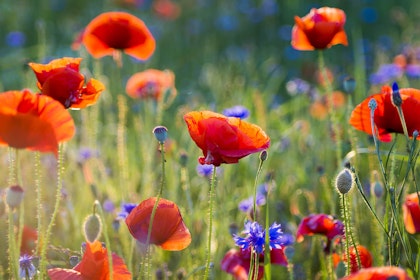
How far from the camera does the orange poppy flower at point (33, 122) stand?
1.18 meters

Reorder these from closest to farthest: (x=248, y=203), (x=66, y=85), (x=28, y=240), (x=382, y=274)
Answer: (x=382, y=274) < (x=66, y=85) < (x=28, y=240) < (x=248, y=203)

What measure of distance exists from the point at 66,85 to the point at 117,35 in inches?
27.1

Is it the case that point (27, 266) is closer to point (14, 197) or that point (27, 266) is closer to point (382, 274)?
point (14, 197)

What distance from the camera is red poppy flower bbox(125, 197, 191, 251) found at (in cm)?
134

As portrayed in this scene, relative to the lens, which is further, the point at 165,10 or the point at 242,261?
the point at 165,10

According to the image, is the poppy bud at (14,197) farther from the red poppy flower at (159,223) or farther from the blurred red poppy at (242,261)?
the blurred red poppy at (242,261)

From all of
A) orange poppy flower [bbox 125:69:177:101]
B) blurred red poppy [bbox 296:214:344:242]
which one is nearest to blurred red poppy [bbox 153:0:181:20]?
orange poppy flower [bbox 125:69:177:101]

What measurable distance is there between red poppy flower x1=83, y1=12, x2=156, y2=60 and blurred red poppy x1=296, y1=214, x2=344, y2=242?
742 millimetres

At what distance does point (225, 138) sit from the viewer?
4.33 ft

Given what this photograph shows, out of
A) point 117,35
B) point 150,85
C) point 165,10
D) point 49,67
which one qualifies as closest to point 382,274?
point 49,67

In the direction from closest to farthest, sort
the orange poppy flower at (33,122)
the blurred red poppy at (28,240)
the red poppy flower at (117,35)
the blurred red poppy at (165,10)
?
the orange poppy flower at (33,122)
the blurred red poppy at (28,240)
the red poppy flower at (117,35)
the blurred red poppy at (165,10)

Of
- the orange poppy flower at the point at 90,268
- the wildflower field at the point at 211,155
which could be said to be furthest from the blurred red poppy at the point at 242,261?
the orange poppy flower at the point at 90,268

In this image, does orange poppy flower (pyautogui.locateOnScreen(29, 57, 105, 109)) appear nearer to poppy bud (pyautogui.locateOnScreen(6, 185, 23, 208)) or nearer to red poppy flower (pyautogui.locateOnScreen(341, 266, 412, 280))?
poppy bud (pyautogui.locateOnScreen(6, 185, 23, 208))

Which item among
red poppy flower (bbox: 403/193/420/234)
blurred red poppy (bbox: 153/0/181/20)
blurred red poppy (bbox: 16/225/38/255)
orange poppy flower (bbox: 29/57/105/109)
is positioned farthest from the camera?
blurred red poppy (bbox: 153/0/181/20)
